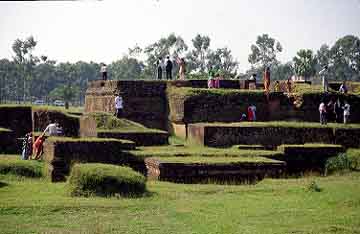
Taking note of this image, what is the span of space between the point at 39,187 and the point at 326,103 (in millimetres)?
8262

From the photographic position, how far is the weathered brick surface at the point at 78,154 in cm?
945

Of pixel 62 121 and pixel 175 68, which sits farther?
pixel 175 68

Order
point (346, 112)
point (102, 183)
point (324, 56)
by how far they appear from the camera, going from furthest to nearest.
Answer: point (324, 56)
point (346, 112)
point (102, 183)

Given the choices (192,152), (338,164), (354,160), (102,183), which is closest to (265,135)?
(338,164)

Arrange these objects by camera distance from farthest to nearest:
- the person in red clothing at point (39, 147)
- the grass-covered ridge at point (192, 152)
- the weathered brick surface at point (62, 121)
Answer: the weathered brick surface at point (62, 121) → the person in red clothing at point (39, 147) → the grass-covered ridge at point (192, 152)

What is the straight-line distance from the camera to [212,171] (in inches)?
359

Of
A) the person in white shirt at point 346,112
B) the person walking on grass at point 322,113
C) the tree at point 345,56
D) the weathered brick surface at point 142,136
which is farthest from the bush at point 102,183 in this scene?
the tree at point 345,56

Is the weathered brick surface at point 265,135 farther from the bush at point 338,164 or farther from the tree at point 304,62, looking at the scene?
the tree at point 304,62

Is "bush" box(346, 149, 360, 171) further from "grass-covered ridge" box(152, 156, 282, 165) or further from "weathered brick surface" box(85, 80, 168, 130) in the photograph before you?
"weathered brick surface" box(85, 80, 168, 130)

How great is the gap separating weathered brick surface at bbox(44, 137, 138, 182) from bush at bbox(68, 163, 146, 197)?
5.81ft

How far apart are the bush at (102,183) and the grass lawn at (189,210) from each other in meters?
0.19

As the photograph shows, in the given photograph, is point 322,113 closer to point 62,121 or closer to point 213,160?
point 213,160

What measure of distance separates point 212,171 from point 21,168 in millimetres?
2941

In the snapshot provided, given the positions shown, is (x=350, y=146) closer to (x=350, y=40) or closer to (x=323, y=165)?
(x=323, y=165)
